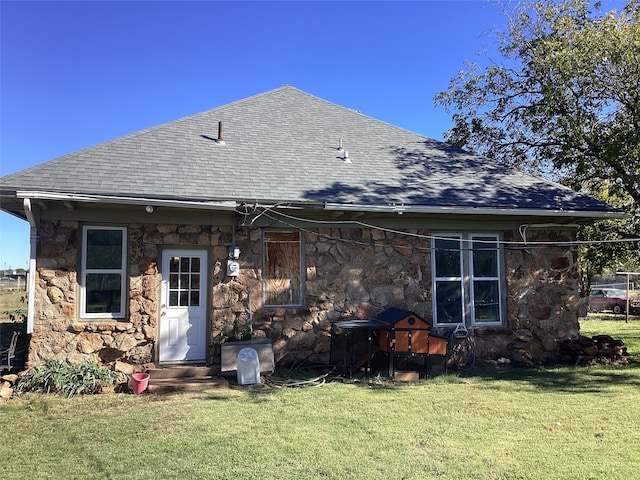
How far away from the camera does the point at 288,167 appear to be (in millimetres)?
9805

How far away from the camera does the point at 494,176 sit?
11016mm

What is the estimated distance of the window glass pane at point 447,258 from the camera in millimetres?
9789

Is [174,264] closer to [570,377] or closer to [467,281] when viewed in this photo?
[467,281]

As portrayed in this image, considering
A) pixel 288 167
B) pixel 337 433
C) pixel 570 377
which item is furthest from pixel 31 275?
pixel 570 377

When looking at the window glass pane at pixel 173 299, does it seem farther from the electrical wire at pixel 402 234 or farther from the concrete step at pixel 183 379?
the electrical wire at pixel 402 234

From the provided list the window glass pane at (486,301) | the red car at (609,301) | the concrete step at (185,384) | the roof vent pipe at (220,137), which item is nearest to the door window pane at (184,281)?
the concrete step at (185,384)

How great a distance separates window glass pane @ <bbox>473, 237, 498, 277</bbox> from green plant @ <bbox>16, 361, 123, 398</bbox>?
675 cm

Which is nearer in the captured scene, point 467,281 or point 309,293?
point 309,293

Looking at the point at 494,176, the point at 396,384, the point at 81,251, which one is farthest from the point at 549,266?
the point at 81,251

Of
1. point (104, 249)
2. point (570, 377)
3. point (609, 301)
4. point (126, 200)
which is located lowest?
point (570, 377)

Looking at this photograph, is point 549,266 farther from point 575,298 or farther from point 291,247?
point 291,247

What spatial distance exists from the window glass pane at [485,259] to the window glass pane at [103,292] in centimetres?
659

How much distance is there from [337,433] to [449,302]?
193 inches

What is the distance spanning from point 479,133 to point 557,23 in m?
3.55
